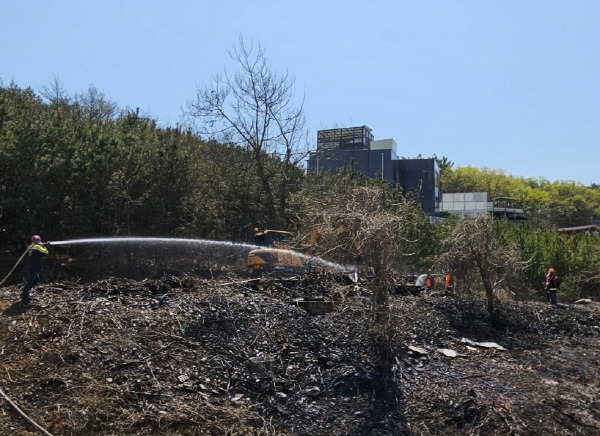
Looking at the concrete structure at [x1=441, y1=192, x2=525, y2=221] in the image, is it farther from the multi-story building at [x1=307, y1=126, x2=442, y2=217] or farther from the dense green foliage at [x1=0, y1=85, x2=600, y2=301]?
the dense green foliage at [x1=0, y1=85, x2=600, y2=301]

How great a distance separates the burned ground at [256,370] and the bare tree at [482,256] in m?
2.05

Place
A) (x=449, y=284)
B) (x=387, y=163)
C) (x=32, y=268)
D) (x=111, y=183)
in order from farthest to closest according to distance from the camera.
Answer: (x=387, y=163)
(x=111, y=183)
(x=449, y=284)
(x=32, y=268)

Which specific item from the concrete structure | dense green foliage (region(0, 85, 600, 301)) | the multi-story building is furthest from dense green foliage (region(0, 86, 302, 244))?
the concrete structure

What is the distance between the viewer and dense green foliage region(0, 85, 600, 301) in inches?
736

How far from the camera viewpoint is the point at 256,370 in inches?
318

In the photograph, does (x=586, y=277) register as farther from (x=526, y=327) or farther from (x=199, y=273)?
(x=199, y=273)

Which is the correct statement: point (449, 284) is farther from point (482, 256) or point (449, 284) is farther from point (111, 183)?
point (111, 183)

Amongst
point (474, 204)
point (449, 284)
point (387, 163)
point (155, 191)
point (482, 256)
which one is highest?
point (387, 163)

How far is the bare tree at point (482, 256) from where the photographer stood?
41.8 feet

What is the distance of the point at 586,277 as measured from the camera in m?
25.0

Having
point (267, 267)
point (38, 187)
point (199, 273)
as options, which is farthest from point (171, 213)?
point (267, 267)

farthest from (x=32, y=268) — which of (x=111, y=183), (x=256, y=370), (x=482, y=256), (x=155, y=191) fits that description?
(x=155, y=191)

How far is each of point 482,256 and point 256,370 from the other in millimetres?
7026

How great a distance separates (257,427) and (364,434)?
1.39 m
